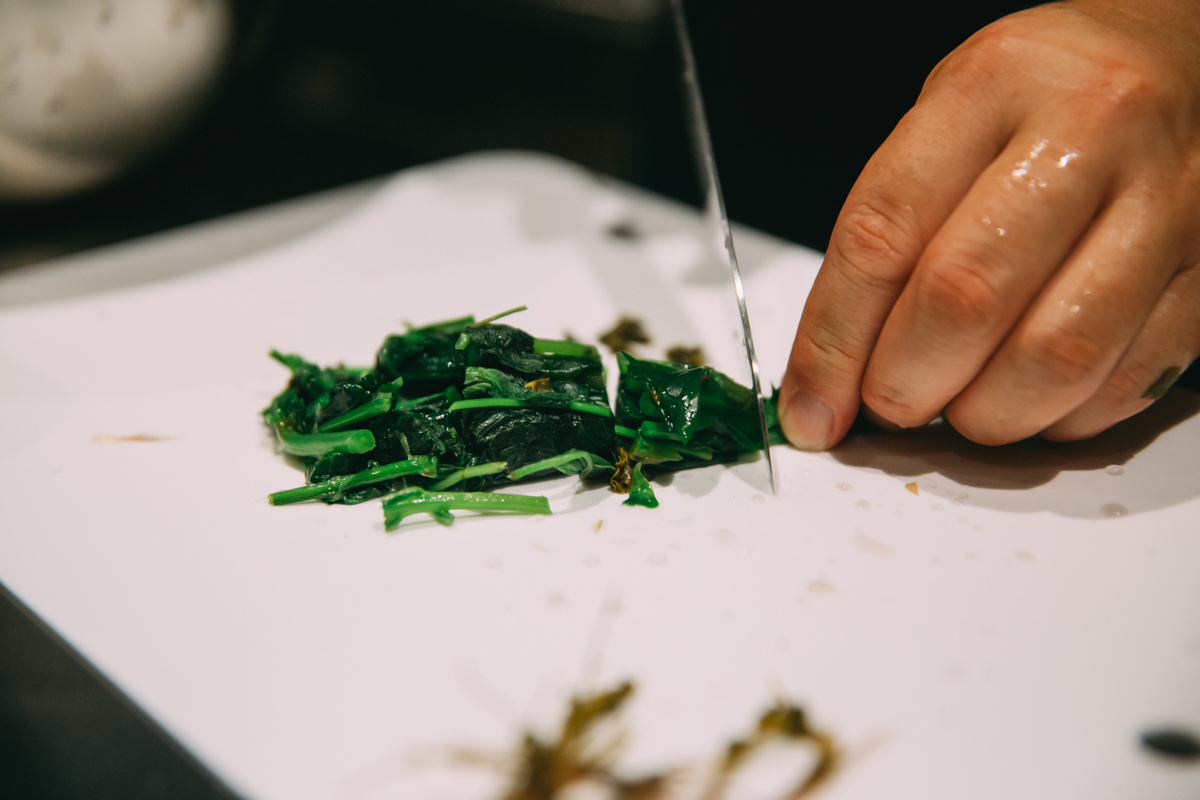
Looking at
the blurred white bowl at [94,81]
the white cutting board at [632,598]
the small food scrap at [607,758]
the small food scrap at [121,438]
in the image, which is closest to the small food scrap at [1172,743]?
the white cutting board at [632,598]

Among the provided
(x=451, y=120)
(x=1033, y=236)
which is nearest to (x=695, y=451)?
(x=1033, y=236)

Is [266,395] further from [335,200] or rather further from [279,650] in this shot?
[335,200]

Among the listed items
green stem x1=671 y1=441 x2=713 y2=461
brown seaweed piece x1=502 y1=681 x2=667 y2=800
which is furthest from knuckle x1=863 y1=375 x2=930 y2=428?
brown seaweed piece x1=502 y1=681 x2=667 y2=800

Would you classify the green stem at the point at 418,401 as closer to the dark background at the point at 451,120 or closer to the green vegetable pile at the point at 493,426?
the green vegetable pile at the point at 493,426

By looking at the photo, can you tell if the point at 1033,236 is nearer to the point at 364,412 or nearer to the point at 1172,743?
the point at 1172,743

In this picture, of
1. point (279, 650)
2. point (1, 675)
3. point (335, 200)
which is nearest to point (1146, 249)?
point (279, 650)
